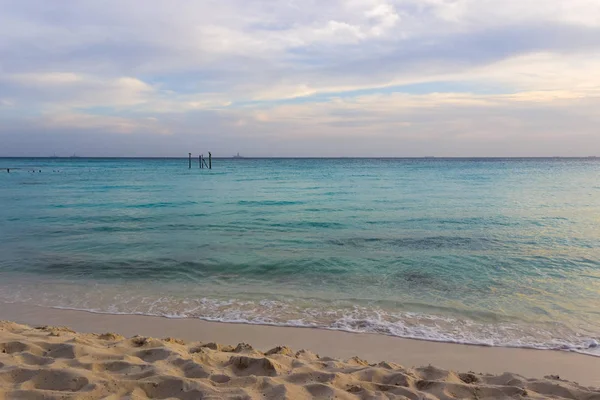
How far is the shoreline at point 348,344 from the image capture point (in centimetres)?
527

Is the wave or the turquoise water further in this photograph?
the turquoise water

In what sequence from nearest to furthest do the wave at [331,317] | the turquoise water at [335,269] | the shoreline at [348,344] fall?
the shoreline at [348,344] → the wave at [331,317] → the turquoise water at [335,269]

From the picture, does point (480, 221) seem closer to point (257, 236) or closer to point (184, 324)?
point (257, 236)

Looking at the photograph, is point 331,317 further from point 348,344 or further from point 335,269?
point 335,269

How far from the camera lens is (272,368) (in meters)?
4.38

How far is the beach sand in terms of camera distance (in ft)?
12.7

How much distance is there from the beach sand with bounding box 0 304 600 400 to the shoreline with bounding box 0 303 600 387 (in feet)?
0.05

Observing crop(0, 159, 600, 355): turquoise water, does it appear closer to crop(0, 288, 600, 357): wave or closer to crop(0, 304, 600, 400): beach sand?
crop(0, 288, 600, 357): wave

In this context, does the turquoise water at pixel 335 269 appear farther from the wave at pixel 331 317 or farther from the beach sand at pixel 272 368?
the beach sand at pixel 272 368

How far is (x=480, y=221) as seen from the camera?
16359mm

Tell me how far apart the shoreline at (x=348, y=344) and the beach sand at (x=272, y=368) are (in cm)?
1

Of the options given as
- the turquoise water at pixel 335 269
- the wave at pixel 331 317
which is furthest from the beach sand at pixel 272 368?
the turquoise water at pixel 335 269

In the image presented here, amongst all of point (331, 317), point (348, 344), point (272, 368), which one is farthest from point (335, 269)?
point (272, 368)

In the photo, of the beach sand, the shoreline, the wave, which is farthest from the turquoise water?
the beach sand
